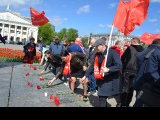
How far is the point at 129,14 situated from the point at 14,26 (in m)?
123

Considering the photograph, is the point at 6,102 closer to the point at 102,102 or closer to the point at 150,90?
the point at 102,102

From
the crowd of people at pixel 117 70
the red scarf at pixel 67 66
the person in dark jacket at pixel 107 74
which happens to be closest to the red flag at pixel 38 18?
the crowd of people at pixel 117 70

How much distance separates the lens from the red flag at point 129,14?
504 centimetres

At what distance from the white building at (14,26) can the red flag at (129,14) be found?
115m

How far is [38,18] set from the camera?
11562 mm

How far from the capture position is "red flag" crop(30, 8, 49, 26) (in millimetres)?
11505

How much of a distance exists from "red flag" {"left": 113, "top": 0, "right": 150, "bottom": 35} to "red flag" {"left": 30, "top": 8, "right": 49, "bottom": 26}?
690cm

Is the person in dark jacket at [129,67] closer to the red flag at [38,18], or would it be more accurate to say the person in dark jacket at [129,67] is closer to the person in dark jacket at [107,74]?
the person in dark jacket at [107,74]

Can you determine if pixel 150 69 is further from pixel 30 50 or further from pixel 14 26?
pixel 14 26

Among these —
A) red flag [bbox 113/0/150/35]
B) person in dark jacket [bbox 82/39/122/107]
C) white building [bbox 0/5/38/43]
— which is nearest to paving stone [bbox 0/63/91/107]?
person in dark jacket [bbox 82/39/122/107]

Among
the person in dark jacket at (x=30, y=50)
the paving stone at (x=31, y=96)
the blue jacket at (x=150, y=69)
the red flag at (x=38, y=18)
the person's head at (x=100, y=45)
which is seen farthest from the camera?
the person in dark jacket at (x=30, y=50)

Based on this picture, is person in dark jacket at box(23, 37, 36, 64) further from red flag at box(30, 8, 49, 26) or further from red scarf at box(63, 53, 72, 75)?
red scarf at box(63, 53, 72, 75)

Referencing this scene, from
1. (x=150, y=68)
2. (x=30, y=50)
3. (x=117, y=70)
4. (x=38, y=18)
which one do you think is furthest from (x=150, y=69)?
(x=30, y=50)
